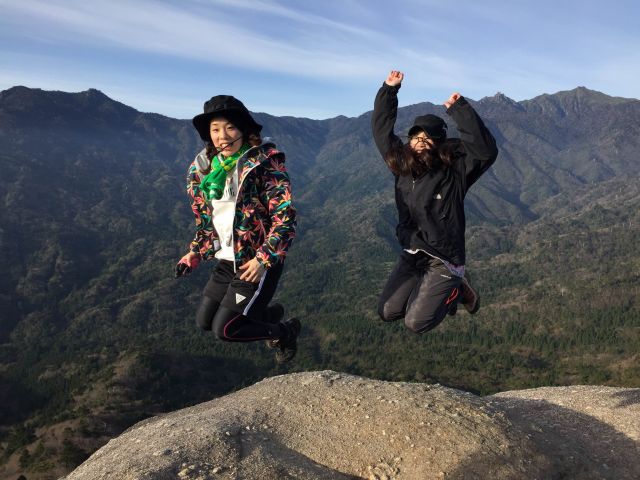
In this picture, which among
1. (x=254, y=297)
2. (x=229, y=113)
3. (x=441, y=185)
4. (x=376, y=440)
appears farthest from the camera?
(x=376, y=440)

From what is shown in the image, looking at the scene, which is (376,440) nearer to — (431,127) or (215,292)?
(215,292)

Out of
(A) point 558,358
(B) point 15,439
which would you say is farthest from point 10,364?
(A) point 558,358

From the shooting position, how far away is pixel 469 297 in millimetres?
9367

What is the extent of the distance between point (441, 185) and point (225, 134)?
12.0ft

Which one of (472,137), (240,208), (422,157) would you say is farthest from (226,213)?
(472,137)

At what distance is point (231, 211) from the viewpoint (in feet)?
23.9

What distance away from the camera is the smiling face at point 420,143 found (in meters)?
7.87

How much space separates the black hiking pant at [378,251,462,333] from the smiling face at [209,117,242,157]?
12.4 feet

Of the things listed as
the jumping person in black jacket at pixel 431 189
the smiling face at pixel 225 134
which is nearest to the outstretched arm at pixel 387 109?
the jumping person in black jacket at pixel 431 189

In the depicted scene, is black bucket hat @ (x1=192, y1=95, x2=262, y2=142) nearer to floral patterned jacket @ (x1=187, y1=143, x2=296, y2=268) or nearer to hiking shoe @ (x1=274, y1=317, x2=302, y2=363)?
floral patterned jacket @ (x1=187, y1=143, x2=296, y2=268)

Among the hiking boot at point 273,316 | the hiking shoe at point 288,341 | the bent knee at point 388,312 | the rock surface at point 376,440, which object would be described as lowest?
the rock surface at point 376,440

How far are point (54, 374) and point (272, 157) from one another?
454 ft

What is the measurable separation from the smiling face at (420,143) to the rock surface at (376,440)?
6.91m

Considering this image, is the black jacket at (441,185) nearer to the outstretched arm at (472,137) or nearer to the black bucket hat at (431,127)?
the outstretched arm at (472,137)
